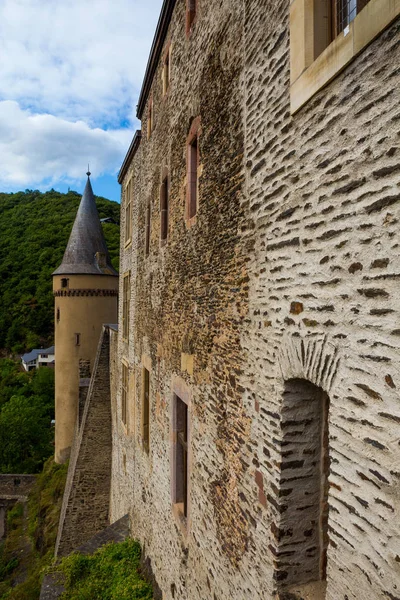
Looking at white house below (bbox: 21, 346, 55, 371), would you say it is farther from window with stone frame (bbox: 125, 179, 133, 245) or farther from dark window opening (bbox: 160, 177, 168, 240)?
dark window opening (bbox: 160, 177, 168, 240)

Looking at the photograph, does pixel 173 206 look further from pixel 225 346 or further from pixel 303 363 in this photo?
pixel 303 363

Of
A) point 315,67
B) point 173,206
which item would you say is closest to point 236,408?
point 315,67

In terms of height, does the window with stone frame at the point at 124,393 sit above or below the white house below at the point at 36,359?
above

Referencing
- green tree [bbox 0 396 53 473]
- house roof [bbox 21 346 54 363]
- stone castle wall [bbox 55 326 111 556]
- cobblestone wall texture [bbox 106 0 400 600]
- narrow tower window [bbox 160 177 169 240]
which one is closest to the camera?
cobblestone wall texture [bbox 106 0 400 600]

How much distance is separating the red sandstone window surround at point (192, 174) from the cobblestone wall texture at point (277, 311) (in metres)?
0.22

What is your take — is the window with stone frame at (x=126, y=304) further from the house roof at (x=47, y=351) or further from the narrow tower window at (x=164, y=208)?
the house roof at (x=47, y=351)

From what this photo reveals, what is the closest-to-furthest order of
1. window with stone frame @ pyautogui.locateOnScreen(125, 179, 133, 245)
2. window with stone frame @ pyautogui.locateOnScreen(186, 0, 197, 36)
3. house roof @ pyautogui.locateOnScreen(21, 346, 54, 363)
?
window with stone frame @ pyautogui.locateOnScreen(186, 0, 197, 36), window with stone frame @ pyautogui.locateOnScreen(125, 179, 133, 245), house roof @ pyautogui.locateOnScreen(21, 346, 54, 363)

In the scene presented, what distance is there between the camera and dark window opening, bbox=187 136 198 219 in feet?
17.5

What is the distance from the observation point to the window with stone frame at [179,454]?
5.75 metres

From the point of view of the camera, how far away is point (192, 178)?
5.37m

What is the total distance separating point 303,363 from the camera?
8.61ft

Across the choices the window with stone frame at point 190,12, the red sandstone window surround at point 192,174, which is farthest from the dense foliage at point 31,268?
the red sandstone window surround at point 192,174

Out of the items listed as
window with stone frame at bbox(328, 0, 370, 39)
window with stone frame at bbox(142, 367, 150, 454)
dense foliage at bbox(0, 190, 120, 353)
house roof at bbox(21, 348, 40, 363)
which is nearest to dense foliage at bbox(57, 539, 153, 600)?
window with stone frame at bbox(142, 367, 150, 454)

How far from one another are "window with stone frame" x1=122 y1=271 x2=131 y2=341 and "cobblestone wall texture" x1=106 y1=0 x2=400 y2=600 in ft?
15.4
